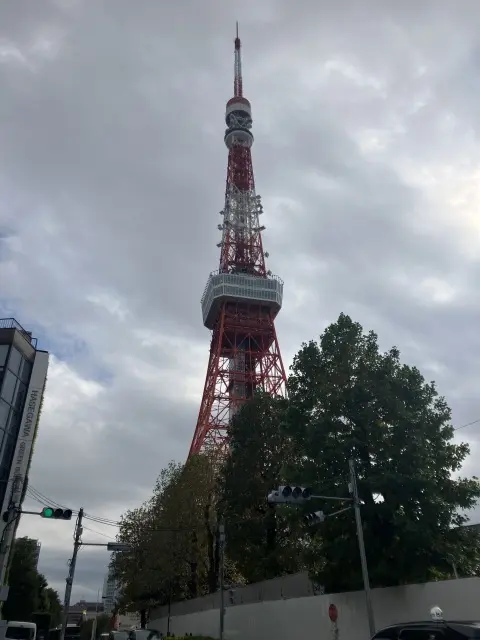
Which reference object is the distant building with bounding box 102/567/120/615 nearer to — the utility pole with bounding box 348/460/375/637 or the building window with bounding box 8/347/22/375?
the building window with bounding box 8/347/22/375

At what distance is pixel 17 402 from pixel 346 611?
63.1 feet

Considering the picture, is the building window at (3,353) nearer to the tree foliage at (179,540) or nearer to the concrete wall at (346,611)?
the tree foliage at (179,540)

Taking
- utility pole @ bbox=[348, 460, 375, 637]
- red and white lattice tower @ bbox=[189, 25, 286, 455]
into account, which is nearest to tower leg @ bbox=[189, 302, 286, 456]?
red and white lattice tower @ bbox=[189, 25, 286, 455]

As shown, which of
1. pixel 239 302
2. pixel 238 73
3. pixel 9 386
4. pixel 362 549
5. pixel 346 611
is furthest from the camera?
pixel 238 73

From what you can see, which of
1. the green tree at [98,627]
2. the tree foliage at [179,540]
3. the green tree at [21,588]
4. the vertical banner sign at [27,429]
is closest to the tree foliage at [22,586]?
the green tree at [21,588]

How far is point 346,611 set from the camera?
1733cm

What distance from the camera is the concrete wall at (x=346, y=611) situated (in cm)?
1404

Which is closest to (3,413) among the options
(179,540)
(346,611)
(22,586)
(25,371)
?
(25,371)

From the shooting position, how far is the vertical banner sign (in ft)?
85.3

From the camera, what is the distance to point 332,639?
696 inches

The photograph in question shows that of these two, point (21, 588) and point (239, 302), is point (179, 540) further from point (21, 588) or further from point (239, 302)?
point (239, 302)

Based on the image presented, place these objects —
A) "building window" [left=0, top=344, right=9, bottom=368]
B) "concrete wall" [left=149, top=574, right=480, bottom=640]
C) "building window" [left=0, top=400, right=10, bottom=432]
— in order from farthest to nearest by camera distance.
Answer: "building window" [left=0, top=344, right=9, bottom=368] → "building window" [left=0, top=400, right=10, bottom=432] → "concrete wall" [left=149, top=574, right=480, bottom=640]

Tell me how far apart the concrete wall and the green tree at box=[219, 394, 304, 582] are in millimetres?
2286

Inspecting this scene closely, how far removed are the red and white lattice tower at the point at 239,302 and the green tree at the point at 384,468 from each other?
101ft
